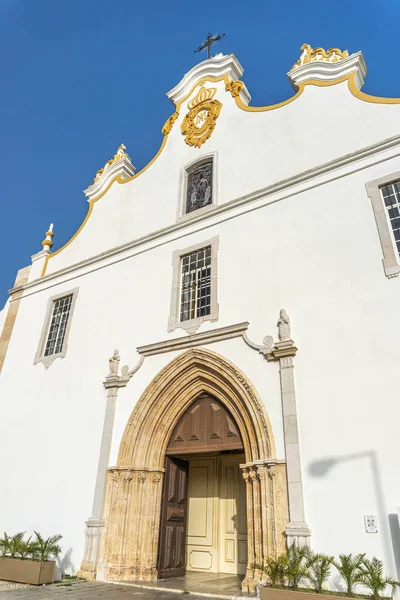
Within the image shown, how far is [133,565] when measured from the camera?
25.8ft

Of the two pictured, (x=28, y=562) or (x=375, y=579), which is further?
(x=28, y=562)

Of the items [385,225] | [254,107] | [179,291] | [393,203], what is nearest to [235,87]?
[254,107]

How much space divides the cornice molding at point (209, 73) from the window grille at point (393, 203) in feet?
17.3

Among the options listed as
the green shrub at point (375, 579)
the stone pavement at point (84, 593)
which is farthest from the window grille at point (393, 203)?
the stone pavement at point (84, 593)

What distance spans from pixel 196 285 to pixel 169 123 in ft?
18.0

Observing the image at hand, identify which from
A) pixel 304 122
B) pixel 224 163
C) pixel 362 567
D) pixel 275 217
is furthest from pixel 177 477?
pixel 304 122

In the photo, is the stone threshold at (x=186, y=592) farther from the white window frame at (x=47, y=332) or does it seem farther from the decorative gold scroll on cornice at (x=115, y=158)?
the decorative gold scroll on cornice at (x=115, y=158)

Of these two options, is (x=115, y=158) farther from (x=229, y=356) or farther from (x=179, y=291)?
(x=229, y=356)

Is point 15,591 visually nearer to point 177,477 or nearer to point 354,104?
point 177,477

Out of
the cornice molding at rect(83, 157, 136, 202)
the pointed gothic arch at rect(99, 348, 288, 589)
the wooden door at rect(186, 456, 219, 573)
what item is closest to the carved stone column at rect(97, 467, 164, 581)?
the pointed gothic arch at rect(99, 348, 288, 589)

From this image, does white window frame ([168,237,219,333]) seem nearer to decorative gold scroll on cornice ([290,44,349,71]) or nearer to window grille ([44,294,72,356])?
window grille ([44,294,72,356])

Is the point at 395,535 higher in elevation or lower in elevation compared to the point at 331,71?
lower

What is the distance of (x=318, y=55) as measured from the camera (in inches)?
400

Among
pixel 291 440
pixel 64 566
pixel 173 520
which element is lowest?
pixel 64 566
